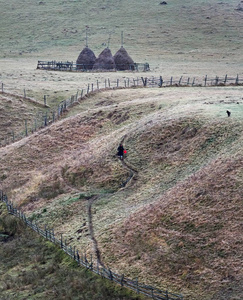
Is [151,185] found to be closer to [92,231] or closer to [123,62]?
[92,231]

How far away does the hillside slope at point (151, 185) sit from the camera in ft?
53.9

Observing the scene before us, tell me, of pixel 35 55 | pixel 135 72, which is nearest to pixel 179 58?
pixel 135 72

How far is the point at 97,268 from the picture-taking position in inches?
676

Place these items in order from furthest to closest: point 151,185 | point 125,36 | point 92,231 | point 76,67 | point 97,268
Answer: point 125,36
point 76,67
point 151,185
point 92,231
point 97,268

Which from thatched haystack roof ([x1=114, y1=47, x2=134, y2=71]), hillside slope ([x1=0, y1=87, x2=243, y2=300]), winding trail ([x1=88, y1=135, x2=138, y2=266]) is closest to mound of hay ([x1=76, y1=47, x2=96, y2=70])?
thatched haystack roof ([x1=114, y1=47, x2=134, y2=71])

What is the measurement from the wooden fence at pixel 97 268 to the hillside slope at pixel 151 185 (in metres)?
0.38

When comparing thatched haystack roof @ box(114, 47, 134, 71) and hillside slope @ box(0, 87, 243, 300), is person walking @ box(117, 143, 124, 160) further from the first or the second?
thatched haystack roof @ box(114, 47, 134, 71)

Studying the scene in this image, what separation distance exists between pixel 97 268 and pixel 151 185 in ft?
19.9

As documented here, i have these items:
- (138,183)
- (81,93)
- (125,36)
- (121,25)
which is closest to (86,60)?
(81,93)

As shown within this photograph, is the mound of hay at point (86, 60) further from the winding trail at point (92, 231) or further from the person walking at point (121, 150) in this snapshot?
the winding trail at point (92, 231)

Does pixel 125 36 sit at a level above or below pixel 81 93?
above

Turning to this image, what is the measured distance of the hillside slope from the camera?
647 inches

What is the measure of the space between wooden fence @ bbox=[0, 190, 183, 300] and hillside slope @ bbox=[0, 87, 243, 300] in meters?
0.38

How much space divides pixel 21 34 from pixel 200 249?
76584mm
